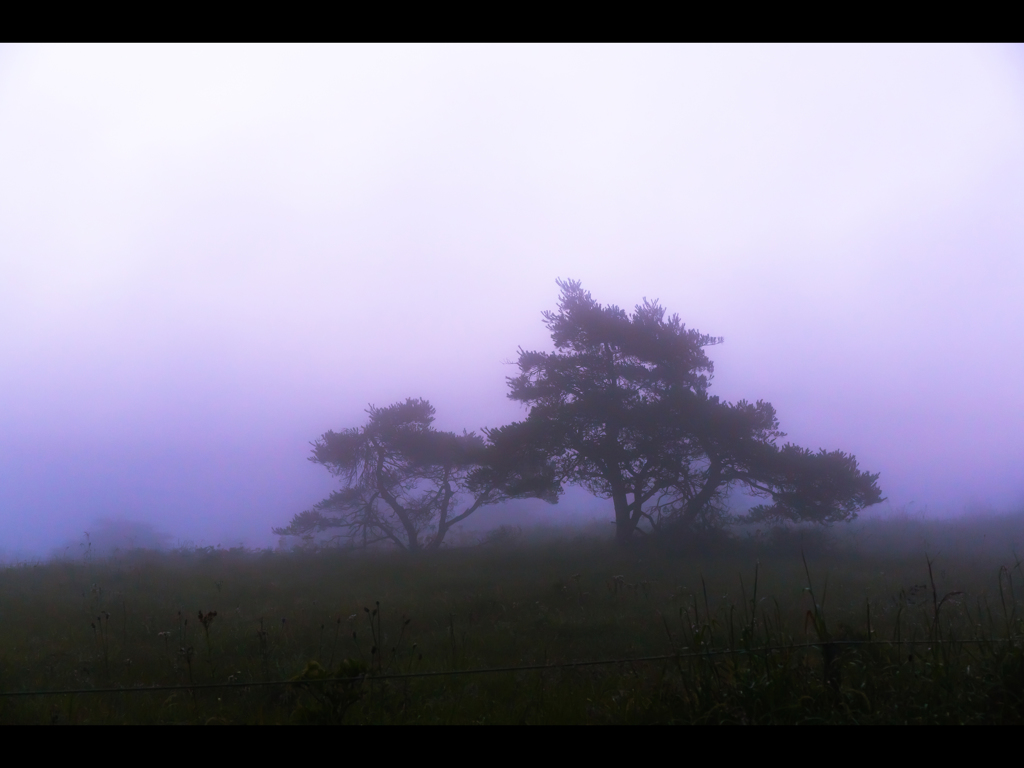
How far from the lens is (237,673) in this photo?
5.30 m

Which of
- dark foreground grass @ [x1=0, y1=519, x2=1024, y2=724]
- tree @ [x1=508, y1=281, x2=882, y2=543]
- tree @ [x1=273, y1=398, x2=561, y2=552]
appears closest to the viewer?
dark foreground grass @ [x1=0, y1=519, x2=1024, y2=724]

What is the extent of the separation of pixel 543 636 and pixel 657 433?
843 cm

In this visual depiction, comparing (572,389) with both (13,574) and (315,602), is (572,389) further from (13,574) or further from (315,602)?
(13,574)

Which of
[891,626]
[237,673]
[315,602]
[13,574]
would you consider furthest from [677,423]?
[13,574]

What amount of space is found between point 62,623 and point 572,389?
11.6 meters

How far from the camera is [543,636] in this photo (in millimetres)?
6496

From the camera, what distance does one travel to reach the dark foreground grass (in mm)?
3664

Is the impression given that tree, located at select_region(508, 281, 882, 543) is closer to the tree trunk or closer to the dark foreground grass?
the tree trunk

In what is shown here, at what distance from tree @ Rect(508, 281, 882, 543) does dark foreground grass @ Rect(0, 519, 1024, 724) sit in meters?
1.23

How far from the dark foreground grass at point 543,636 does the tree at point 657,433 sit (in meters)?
1.23

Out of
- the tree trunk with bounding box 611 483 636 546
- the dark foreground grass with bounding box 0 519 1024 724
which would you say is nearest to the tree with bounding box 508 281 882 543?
the tree trunk with bounding box 611 483 636 546

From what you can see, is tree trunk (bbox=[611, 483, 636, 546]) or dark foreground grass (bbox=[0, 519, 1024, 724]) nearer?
dark foreground grass (bbox=[0, 519, 1024, 724])

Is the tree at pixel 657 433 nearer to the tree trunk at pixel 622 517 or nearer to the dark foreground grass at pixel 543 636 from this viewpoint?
the tree trunk at pixel 622 517

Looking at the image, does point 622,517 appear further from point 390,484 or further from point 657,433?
point 390,484
